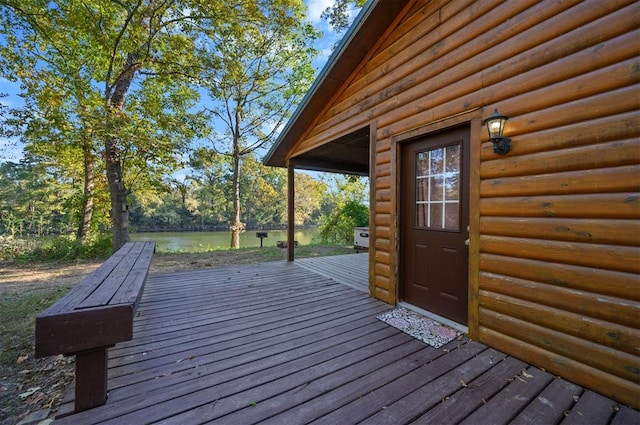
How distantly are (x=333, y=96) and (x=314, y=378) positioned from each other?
152 inches

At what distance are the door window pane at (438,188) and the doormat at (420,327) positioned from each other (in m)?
0.95

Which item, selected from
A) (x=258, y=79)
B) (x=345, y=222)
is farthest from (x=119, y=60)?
(x=345, y=222)

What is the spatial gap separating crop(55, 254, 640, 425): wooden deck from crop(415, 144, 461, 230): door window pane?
1128 millimetres

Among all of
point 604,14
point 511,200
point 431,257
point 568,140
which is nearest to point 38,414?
point 431,257

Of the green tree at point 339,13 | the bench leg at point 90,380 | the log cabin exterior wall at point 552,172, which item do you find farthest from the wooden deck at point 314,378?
the green tree at point 339,13

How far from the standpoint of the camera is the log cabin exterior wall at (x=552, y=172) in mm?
1462

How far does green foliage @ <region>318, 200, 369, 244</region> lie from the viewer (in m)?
9.98

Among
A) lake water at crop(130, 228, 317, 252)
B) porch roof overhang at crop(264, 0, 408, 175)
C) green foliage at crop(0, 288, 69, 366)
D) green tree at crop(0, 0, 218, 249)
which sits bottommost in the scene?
lake water at crop(130, 228, 317, 252)

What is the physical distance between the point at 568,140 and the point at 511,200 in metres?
→ 0.50

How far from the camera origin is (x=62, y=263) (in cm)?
604

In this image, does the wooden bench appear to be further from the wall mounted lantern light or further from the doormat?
the wall mounted lantern light

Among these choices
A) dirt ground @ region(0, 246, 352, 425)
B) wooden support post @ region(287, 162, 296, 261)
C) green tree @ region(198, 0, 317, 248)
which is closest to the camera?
dirt ground @ region(0, 246, 352, 425)

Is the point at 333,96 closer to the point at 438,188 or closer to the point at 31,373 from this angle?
the point at 438,188

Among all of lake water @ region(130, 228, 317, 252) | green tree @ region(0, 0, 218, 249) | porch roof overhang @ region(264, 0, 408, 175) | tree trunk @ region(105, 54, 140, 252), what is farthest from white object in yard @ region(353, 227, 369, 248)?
tree trunk @ region(105, 54, 140, 252)
